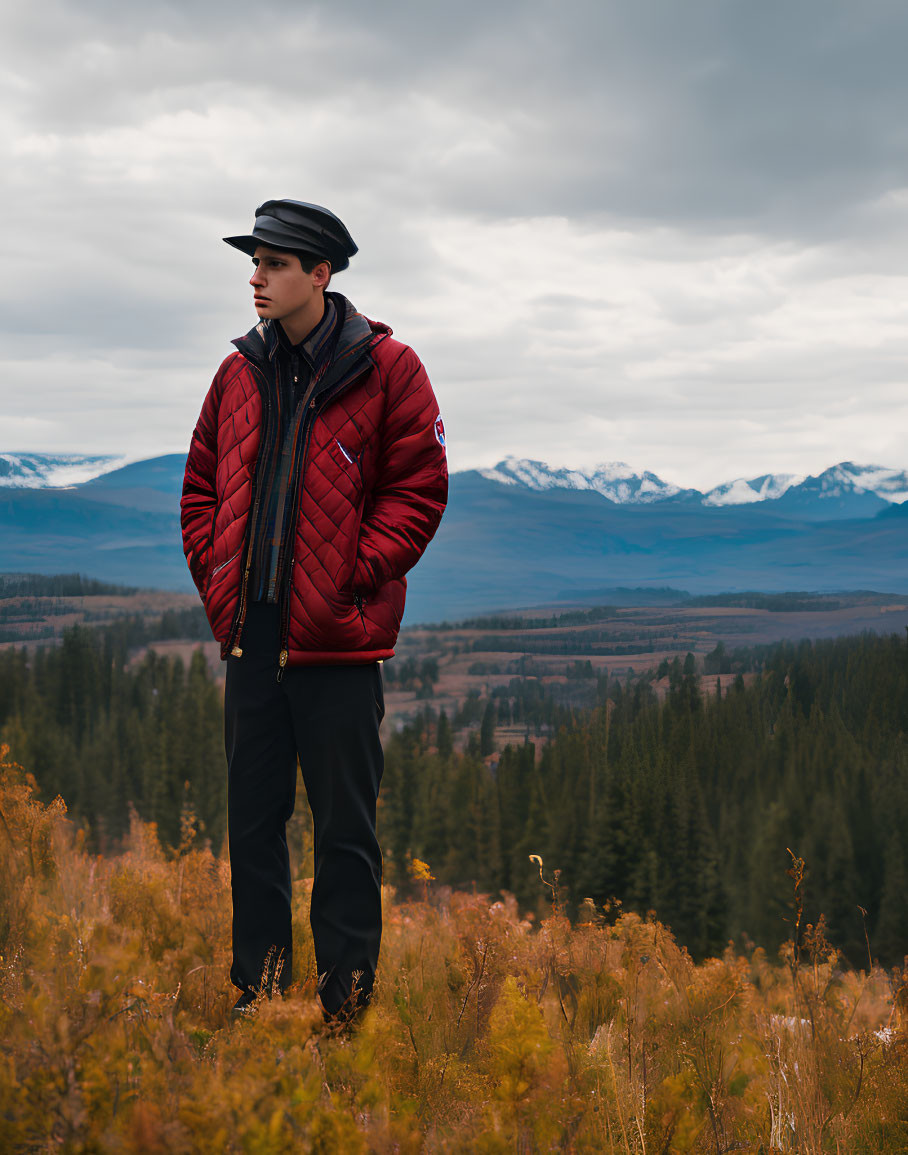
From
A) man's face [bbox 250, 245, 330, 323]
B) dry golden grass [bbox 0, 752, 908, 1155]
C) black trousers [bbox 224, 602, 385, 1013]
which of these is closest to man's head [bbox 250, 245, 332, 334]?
man's face [bbox 250, 245, 330, 323]

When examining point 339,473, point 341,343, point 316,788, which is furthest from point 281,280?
point 316,788

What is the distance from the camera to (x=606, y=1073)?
2205 millimetres

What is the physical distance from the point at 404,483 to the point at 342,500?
23 cm

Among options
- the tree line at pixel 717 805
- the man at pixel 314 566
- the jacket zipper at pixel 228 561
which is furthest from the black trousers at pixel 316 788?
the tree line at pixel 717 805

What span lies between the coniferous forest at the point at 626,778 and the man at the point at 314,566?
28504 millimetres

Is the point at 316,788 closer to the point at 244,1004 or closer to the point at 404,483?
the point at 244,1004

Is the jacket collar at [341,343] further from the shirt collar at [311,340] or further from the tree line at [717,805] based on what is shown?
the tree line at [717,805]

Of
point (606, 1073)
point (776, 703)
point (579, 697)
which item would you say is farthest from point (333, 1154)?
point (579, 697)

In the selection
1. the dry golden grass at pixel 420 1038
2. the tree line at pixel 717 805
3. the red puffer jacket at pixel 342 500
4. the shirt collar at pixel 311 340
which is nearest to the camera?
the dry golden grass at pixel 420 1038

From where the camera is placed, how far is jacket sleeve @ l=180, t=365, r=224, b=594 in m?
3.04

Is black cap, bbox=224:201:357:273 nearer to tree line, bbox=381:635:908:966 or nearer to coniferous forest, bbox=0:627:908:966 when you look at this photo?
coniferous forest, bbox=0:627:908:966

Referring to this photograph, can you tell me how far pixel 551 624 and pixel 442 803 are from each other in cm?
3100

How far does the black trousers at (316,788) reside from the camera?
9.07 feet

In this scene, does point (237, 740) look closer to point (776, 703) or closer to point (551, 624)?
point (776, 703)
